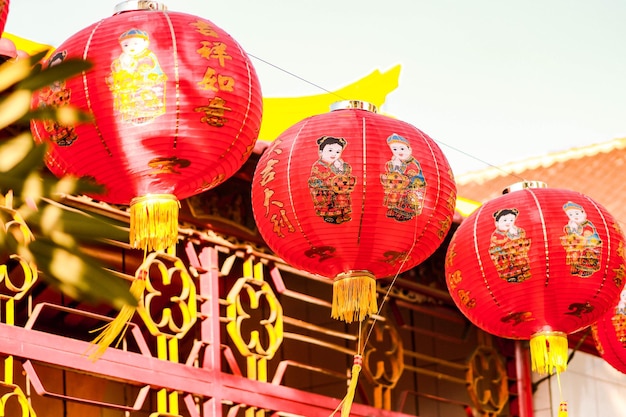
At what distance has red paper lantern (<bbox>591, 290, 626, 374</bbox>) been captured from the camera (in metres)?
6.61

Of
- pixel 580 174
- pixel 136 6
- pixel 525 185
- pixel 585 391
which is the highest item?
pixel 580 174

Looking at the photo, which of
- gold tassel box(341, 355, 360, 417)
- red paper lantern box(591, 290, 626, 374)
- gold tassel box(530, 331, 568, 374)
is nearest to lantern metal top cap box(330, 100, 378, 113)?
gold tassel box(341, 355, 360, 417)

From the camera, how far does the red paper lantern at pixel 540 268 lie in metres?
5.10

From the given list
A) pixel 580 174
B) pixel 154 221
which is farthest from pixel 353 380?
pixel 580 174

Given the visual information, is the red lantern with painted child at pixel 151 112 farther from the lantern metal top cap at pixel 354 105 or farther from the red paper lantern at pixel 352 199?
the lantern metal top cap at pixel 354 105

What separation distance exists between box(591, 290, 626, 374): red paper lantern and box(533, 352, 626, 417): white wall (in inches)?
71.1

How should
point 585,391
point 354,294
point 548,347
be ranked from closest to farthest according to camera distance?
point 354,294, point 548,347, point 585,391

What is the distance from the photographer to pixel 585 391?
9000 millimetres

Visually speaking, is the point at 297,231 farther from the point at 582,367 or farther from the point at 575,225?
the point at 582,367

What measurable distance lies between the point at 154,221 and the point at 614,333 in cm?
370

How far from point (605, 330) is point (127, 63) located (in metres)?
3.93

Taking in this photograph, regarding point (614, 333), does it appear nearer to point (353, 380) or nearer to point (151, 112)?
point (353, 380)

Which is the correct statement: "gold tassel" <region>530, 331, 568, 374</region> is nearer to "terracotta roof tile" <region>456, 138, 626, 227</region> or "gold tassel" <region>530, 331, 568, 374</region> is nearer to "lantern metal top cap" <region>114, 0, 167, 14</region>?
"lantern metal top cap" <region>114, 0, 167, 14</region>

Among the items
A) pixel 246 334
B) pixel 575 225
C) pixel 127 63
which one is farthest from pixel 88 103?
pixel 246 334
